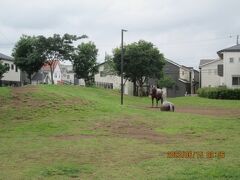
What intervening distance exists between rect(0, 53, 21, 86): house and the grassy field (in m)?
47.3

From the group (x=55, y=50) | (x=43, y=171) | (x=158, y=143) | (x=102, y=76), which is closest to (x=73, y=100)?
(x=158, y=143)

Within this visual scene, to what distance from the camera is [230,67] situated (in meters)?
59.9

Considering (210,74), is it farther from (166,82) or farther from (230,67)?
(230,67)

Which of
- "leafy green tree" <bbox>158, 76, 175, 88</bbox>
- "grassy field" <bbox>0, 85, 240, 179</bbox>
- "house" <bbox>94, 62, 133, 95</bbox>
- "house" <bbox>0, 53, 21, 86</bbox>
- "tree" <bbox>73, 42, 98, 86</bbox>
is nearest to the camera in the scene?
"grassy field" <bbox>0, 85, 240, 179</bbox>

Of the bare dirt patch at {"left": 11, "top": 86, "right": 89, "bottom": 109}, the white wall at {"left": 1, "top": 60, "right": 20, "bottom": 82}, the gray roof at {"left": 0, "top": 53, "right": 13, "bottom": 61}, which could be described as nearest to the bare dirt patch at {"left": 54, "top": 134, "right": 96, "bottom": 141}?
the bare dirt patch at {"left": 11, "top": 86, "right": 89, "bottom": 109}

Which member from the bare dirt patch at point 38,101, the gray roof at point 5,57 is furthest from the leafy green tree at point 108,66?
the bare dirt patch at point 38,101

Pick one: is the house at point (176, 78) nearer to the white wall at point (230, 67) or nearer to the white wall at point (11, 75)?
the white wall at point (230, 67)

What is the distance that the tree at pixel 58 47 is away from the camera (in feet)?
190

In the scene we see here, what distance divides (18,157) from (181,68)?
7841cm

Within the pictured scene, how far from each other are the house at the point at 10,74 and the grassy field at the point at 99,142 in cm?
4726

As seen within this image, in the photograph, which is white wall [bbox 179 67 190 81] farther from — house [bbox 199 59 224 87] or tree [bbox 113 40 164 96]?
tree [bbox 113 40 164 96]

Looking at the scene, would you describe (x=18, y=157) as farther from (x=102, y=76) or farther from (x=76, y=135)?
(x=102, y=76)

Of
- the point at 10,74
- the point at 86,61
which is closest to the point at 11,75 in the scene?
the point at 10,74

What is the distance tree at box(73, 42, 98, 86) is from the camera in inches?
2638
